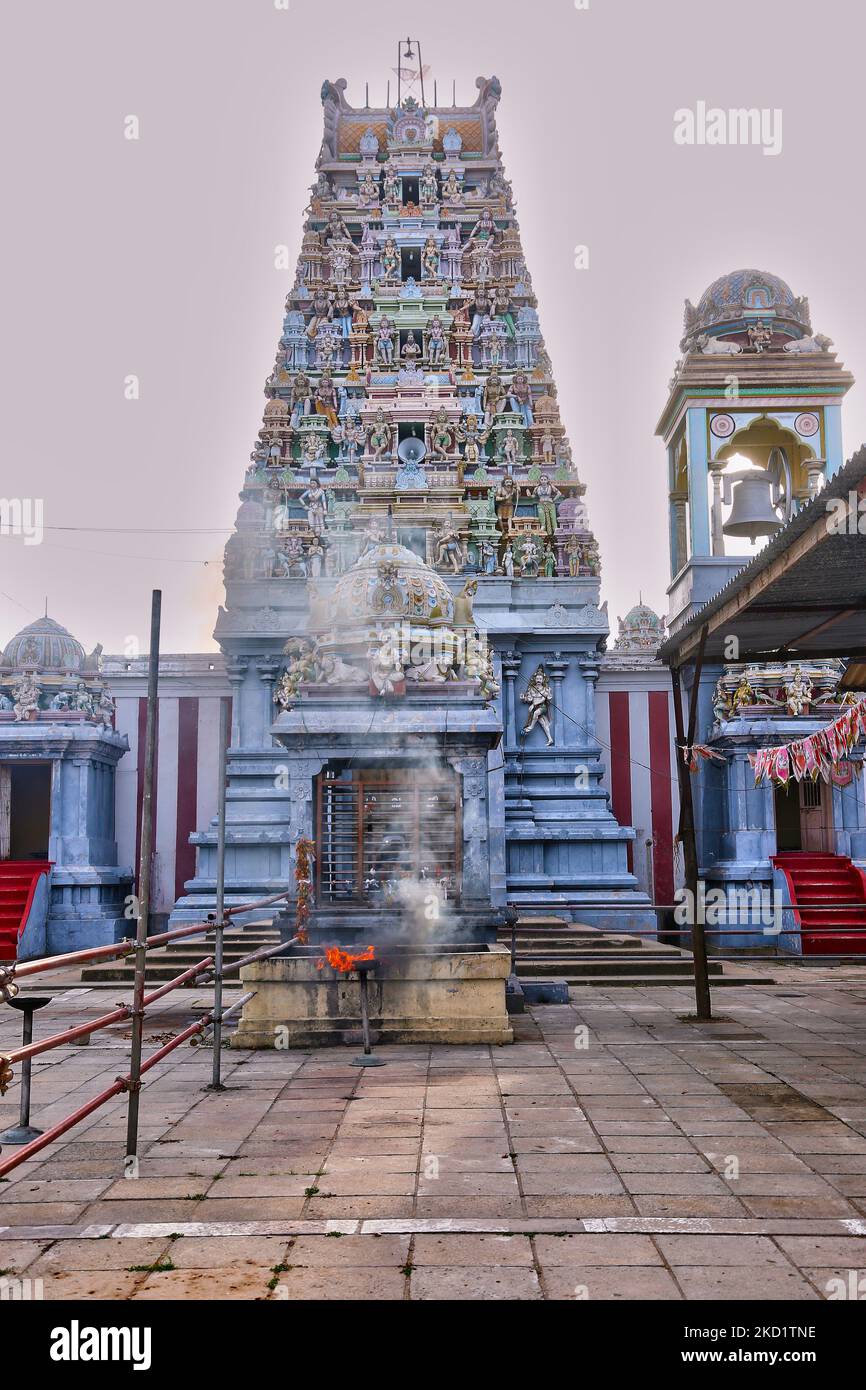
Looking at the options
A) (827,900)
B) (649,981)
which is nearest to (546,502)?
(827,900)

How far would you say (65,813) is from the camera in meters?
21.9

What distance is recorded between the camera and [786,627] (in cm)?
1113

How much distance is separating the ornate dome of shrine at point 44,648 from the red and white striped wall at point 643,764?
1199cm

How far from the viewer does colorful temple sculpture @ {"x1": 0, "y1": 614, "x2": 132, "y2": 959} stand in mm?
21078

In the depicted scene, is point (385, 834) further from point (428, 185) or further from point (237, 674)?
point (428, 185)

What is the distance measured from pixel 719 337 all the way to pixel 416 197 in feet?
32.9

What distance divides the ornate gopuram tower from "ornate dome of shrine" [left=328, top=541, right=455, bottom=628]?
5 centimetres

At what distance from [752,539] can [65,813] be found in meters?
14.2

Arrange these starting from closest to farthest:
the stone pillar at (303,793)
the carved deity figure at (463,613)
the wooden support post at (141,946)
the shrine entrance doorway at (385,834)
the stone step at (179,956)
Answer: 1. the wooden support post at (141,946)
2. the shrine entrance doorway at (385,834)
3. the stone pillar at (303,793)
4. the stone step at (179,956)
5. the carved deity figure at (463,613)

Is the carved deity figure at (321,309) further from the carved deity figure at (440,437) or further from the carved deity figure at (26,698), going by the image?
the carved deity figure at (26,698)

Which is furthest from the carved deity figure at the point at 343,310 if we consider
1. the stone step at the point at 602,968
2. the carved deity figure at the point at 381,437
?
the stone step at the point at 602,968

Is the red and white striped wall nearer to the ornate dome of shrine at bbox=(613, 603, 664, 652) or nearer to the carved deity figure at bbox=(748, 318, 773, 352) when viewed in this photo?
the carved deity figure at bbox=(748, 318, 773, 352)

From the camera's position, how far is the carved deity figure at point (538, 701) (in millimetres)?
22703
